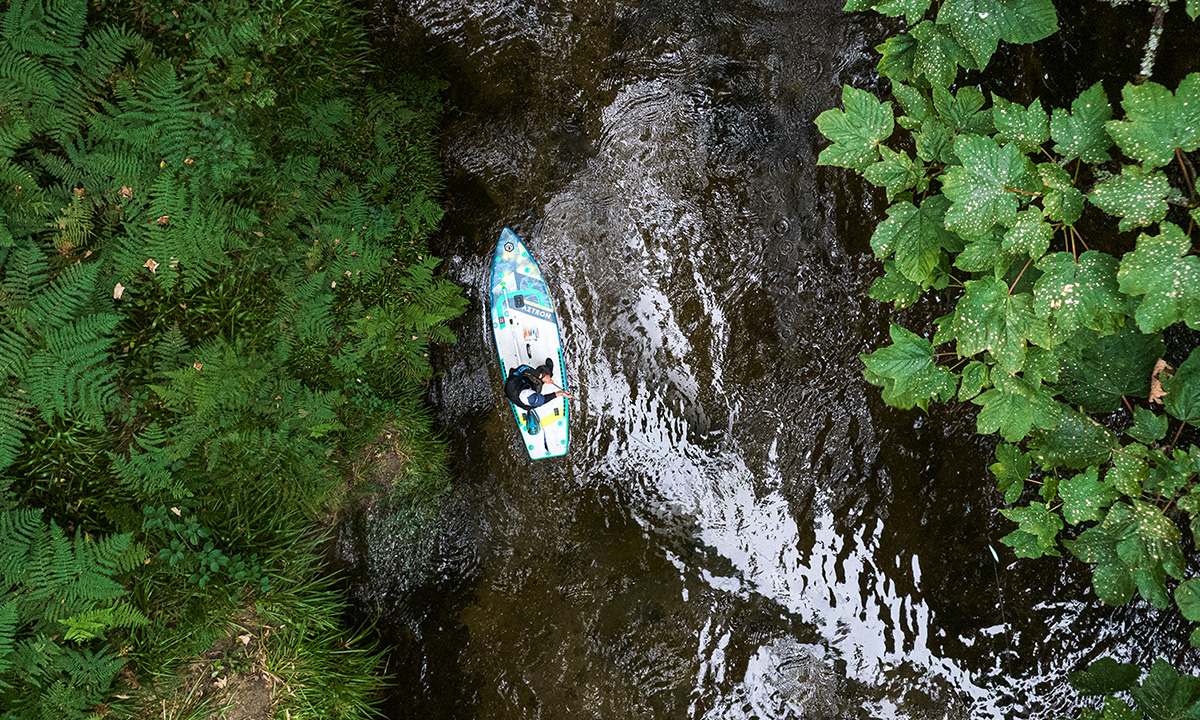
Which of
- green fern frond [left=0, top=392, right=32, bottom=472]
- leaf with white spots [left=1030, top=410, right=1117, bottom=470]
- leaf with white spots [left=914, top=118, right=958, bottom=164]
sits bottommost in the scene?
leaf with white spots [left=1030, top=410, right=1117, bottom=470]

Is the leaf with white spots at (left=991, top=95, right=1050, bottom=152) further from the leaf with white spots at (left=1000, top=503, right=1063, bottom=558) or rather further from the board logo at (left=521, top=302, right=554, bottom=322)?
the board logo at (left=521, top=302, right=554, bottom=322)

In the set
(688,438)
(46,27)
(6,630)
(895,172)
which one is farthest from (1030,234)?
(6,630)

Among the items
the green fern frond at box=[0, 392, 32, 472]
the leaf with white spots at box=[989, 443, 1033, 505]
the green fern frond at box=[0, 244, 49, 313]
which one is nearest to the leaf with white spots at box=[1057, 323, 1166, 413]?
the leaf with white spots at box=[989, 443, 1033, 505]

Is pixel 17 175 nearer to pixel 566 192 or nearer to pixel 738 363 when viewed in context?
pixel 566 192

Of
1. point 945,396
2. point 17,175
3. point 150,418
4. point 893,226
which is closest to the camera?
point 893,226

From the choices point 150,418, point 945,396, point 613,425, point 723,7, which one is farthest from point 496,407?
point 723,7

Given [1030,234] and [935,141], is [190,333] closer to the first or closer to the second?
[935,141]
